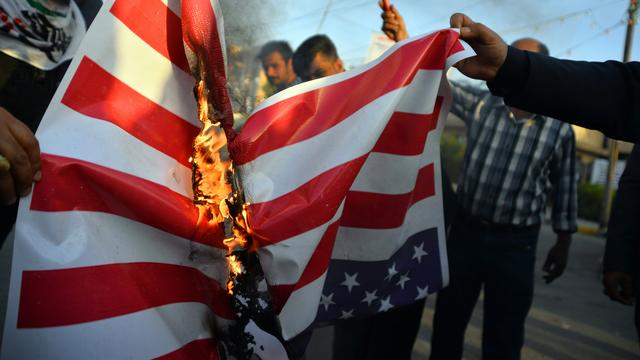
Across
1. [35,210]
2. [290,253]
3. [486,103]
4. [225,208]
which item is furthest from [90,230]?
[486,103]

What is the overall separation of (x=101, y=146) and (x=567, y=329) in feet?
14.8

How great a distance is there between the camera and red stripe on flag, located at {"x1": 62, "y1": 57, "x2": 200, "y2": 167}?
127 centimetres

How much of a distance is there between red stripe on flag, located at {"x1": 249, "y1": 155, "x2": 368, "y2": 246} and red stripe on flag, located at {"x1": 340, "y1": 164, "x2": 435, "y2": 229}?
0.29m

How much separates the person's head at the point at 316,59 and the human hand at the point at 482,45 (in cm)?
139

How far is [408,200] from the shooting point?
1775 mm

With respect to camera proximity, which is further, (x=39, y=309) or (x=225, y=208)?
(x=225, y=208)

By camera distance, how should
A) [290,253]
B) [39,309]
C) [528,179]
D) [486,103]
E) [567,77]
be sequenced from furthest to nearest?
[486,103], [528,179], [567,77], [290,253], [39,309]

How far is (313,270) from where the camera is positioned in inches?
53.8

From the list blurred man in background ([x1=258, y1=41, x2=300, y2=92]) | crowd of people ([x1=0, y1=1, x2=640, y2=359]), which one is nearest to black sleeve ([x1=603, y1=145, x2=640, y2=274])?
crowd of people ([x1=0, y1=1, x2=640, y2=359])

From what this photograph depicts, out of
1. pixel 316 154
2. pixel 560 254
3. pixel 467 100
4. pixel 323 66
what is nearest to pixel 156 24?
pixel 316 154

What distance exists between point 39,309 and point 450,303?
2.45 meters

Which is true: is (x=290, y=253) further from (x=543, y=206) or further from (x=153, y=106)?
(x=543, y=206)

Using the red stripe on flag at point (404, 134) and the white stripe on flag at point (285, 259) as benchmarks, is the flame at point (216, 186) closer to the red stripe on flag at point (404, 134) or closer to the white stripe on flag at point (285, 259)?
the white stripe on flag at point (285, 259)

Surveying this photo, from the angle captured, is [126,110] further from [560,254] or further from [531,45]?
[560,254]
